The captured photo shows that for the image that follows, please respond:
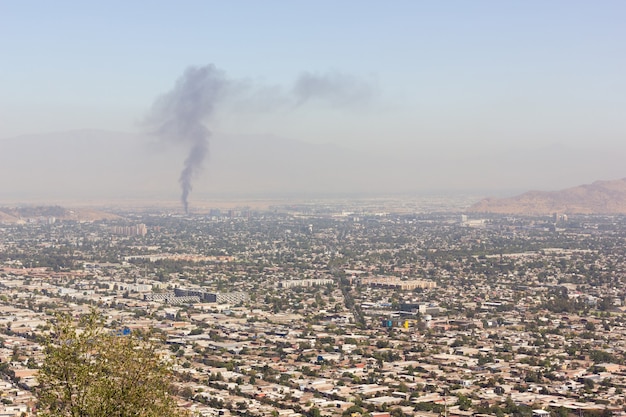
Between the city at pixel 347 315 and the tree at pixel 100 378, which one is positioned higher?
the tree at pixel 100 378

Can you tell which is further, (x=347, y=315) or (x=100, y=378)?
(x=347, y=315)

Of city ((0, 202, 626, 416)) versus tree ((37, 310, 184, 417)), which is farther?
city ((0, 202, 626, 416))

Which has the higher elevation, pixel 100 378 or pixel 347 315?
pixel 100 378

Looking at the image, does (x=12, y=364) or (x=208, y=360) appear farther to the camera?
(x=208, y=360)

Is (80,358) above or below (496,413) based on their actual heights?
above

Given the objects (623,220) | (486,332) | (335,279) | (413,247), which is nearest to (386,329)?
(486,332)

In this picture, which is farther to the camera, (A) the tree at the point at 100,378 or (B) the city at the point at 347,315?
(B) the city at the point at 347,315

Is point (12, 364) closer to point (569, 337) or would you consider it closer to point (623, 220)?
point (569, 337)

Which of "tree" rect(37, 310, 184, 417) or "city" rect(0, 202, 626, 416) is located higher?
"tree" rect(37, 310, 184, 417)
